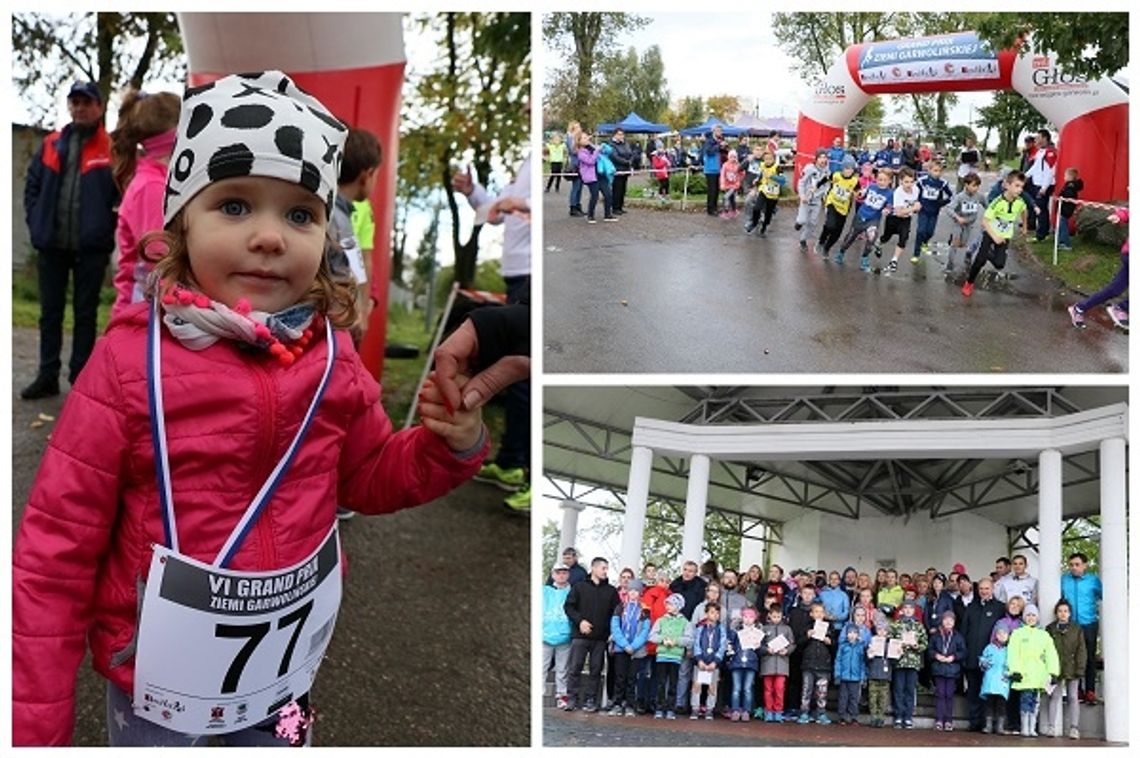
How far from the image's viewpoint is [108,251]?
5.27m

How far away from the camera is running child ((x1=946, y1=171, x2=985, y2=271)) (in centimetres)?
505

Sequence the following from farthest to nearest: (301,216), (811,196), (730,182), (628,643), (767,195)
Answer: (811,196)
(767,195)
(628,643)
(730,182)
(301,216)

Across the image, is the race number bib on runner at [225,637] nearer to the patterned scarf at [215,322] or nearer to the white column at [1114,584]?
the patterned scarf at [215,322]

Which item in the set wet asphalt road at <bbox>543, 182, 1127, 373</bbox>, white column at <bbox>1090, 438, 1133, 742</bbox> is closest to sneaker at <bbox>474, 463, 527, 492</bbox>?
wet asphalt road at <bbox>543, 182, 1127, 373</bbox>

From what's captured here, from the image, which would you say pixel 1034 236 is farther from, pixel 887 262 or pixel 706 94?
pixel 706 94

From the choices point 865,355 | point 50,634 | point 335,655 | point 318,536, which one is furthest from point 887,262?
point 50,634

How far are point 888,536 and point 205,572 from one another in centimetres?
715

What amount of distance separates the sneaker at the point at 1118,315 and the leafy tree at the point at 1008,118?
38.3 inches

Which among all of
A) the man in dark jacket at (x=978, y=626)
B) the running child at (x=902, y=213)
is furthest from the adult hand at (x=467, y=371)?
the man in dark jacket at (x=978, y=626)

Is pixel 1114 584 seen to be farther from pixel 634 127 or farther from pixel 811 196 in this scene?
pixel 634 127

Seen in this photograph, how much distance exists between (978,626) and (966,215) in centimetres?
216

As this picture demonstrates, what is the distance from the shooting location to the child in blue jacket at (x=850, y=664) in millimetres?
5587

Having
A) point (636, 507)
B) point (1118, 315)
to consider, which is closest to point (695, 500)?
point (636, 507)

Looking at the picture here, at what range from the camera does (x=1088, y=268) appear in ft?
15.2
